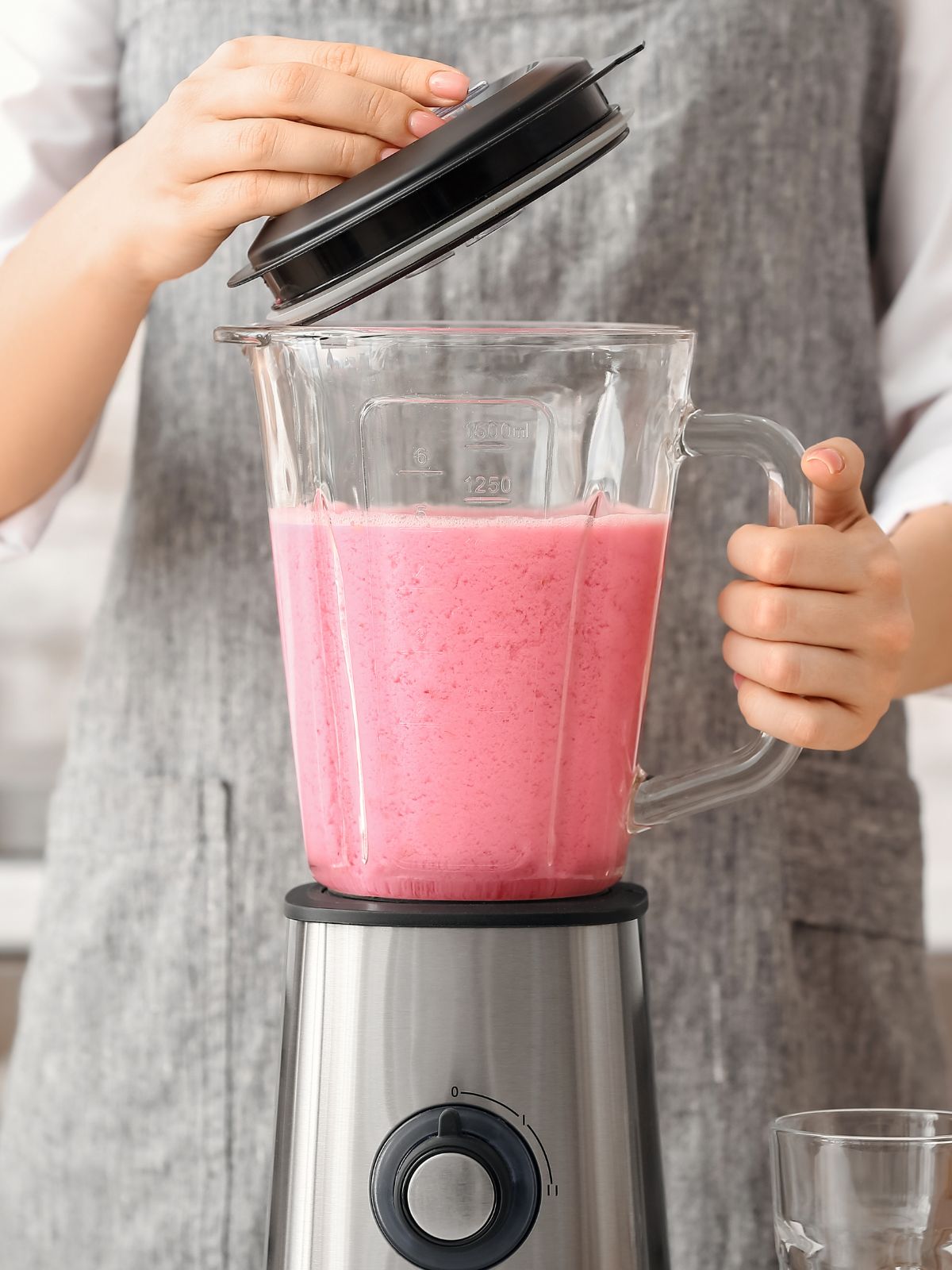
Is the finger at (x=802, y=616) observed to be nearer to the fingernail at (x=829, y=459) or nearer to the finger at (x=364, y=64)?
the fingernail at (x=829, y=459)

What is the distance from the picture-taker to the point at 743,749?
0.53 meters

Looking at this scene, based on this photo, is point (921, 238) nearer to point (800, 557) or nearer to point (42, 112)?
point (800, 557)

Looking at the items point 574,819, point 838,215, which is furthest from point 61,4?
point 574,819

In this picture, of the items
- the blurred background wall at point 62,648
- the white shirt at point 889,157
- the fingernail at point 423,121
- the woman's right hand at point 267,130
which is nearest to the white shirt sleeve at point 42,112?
the white shirt at point 889,157

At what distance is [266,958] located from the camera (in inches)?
30.9

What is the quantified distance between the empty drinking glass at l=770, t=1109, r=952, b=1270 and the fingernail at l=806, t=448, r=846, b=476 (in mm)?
234

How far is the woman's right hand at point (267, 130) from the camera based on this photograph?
1.57 feet

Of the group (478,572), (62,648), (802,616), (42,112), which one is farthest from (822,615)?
(62,648)

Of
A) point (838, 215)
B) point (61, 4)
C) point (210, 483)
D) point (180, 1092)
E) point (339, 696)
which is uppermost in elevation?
point (61, 4)

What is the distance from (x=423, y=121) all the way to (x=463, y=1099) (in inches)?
13.7

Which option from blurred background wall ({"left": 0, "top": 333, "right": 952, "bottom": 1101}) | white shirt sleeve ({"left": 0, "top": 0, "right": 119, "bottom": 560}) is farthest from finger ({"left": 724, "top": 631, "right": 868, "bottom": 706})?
blurred background wall ({"left": 0, "top": 333, "right": 952, "bottom": 1101})

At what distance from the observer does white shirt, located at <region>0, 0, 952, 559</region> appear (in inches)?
30.0

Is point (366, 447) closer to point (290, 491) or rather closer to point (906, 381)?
point (290, 491)

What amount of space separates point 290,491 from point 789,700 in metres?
0.21
